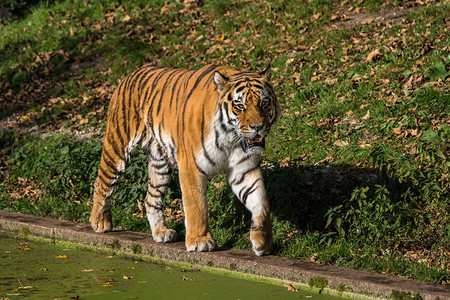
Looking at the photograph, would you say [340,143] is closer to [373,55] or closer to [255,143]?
[373,55]

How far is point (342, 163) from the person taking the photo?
6793mm

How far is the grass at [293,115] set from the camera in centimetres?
550

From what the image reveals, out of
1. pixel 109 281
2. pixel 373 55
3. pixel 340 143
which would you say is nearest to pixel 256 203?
pixel 109 281

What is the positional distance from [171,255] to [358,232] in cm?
160

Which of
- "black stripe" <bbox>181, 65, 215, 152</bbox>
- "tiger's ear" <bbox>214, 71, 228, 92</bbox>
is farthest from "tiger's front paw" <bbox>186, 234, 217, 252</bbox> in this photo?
"tiger's ear" <bbox>214, 71, 228, 92</bbox>

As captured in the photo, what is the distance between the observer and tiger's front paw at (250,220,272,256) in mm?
5199

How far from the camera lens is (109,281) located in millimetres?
4730

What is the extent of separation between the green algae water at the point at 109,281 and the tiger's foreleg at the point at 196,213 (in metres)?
0.24

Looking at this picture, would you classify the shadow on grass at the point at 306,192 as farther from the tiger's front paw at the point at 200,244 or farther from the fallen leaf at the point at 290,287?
the fallen leaf at the point at 290,287

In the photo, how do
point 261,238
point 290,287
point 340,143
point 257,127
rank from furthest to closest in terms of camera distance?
point 340,143 → point 261,238 → point 257,127 → point 290,287

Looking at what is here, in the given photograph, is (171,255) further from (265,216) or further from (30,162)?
(30,162)

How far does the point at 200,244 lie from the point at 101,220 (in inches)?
57.2

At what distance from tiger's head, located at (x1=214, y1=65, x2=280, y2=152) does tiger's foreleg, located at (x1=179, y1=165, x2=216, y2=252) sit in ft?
1.59

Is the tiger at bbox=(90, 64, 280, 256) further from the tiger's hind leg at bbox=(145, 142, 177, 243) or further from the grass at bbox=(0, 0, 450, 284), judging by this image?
the grass at bbox=(0, 0, 450, 284)
